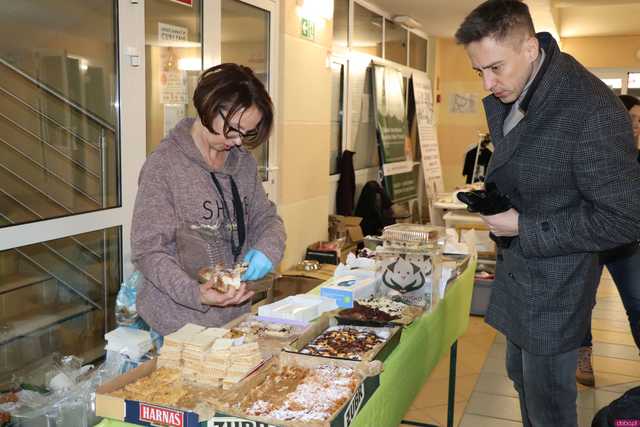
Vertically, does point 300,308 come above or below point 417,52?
below

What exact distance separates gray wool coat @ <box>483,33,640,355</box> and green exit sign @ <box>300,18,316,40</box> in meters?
3.28

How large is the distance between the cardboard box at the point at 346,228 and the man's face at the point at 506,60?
4.10 m

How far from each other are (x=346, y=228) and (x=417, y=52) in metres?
4.28

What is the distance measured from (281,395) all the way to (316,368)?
0.56 ft

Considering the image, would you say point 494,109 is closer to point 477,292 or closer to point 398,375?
point 398,375

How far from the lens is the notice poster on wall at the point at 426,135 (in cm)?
826

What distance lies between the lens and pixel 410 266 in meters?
2.21

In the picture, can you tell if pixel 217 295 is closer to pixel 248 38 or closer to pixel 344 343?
pixel 344 343

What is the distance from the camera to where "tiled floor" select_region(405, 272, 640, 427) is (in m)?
3.29

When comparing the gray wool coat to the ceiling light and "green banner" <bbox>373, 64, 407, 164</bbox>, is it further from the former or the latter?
the ceiling light

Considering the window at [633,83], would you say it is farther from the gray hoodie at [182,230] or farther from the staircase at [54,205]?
the gray hoodie at [182,230]

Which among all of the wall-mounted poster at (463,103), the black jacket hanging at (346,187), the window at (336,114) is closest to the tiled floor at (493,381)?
the black jacket hanging at (346,187)

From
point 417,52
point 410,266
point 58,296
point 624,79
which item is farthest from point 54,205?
point 624,79

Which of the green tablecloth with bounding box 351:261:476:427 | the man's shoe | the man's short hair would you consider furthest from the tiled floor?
the man's short hair
